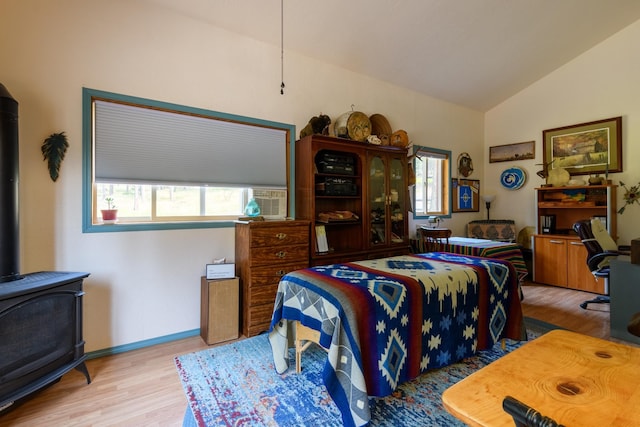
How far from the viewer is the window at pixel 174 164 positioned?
2.48 meters

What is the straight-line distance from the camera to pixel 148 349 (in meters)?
2.61

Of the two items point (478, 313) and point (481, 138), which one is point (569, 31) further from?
point (478, 313)

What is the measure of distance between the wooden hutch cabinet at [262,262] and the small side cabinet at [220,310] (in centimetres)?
9

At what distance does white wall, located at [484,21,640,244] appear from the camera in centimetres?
414

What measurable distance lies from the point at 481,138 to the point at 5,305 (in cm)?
649

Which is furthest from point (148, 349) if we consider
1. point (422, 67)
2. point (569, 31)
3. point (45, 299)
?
point (569, 31)

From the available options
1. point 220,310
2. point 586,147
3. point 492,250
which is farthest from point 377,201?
point 586,147

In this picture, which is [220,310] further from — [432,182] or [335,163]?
[432,182]

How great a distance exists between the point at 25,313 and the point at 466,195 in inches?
225

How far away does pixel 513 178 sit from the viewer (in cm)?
529

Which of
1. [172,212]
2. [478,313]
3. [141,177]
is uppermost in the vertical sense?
[141,177]

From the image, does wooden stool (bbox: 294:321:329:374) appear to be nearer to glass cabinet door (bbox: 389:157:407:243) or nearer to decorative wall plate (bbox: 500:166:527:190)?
glass cabinet door (bbox: 389:157:407:243)

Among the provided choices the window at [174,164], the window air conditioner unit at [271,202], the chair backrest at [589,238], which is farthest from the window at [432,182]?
the window at [174,164]

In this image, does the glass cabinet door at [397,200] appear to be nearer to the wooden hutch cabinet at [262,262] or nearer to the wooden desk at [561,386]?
the wooden hutch cabinet at [262,262]
